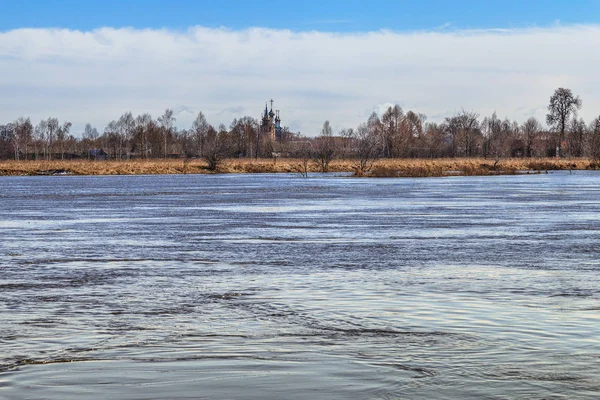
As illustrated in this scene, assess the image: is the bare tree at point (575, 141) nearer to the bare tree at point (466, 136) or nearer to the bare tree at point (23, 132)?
the bare tree at point (466, 136)

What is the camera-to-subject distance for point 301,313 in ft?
36.2

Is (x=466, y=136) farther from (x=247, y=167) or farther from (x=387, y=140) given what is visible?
(x=247, y=167)

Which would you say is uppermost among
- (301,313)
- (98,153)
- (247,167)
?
(98,153)

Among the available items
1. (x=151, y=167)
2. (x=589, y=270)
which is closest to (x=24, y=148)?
(x=151, y=167)

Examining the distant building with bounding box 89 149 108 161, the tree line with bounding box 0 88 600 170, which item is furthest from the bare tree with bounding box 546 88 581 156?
the distant building with bounding box 89 149 108 161

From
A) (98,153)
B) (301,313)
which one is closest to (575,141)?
(98,153)

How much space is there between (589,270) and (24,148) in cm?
18168

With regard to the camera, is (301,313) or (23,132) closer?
(301,313)

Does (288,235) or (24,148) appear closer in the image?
(288,235)

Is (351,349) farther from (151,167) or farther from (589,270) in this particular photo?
(151,167)

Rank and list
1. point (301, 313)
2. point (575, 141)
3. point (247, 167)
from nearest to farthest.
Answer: point (301, 313) < point (247, 167) < point (575, 141)

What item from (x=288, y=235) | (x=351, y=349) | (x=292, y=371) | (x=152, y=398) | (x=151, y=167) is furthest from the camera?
(x=151, y=167)

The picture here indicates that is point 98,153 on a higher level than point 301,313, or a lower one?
higher

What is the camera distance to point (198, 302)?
11.9 meters
